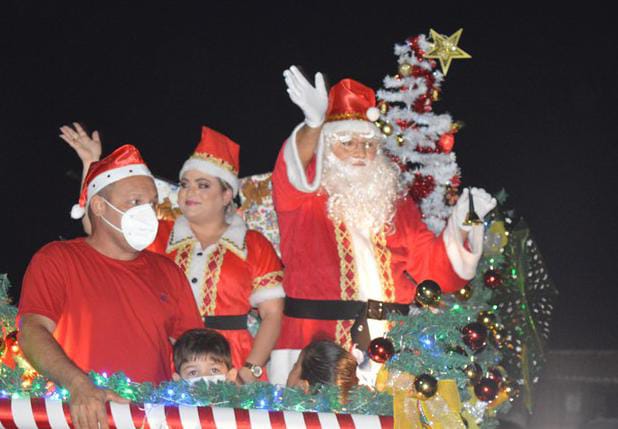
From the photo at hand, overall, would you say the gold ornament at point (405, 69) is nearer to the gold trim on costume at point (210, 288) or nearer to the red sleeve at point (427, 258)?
the red sleeve at point (427, 258)

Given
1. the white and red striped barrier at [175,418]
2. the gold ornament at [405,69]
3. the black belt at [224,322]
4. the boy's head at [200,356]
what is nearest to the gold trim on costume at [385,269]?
the black belt at [224,322]

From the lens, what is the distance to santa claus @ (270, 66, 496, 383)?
5121 millimetres

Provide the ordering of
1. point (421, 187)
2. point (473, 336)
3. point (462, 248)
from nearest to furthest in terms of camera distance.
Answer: point (473, 336)
point (462, 248)
point (421, 187)

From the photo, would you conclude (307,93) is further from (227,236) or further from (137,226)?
(137,226)

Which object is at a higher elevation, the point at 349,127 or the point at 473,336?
the point at 349,127

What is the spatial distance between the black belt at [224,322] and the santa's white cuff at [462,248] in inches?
43.7

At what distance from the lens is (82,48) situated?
8.34m

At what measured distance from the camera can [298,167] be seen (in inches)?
205

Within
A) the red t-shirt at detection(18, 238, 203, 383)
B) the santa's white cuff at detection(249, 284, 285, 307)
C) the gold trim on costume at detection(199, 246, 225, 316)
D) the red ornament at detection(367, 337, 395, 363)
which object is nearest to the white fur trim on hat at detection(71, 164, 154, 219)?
the red t-shirt at detection(18, 238, 203, 383)

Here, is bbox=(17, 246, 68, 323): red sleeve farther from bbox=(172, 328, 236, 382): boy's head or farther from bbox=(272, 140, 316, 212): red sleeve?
bbox=(272, 140, 316, 212): red sleeve

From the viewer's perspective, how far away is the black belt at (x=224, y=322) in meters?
5.14

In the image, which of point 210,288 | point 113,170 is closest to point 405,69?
point 210,288

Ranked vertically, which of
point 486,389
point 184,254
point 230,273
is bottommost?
point 486,389

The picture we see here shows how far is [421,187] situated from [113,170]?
11.5 ft
